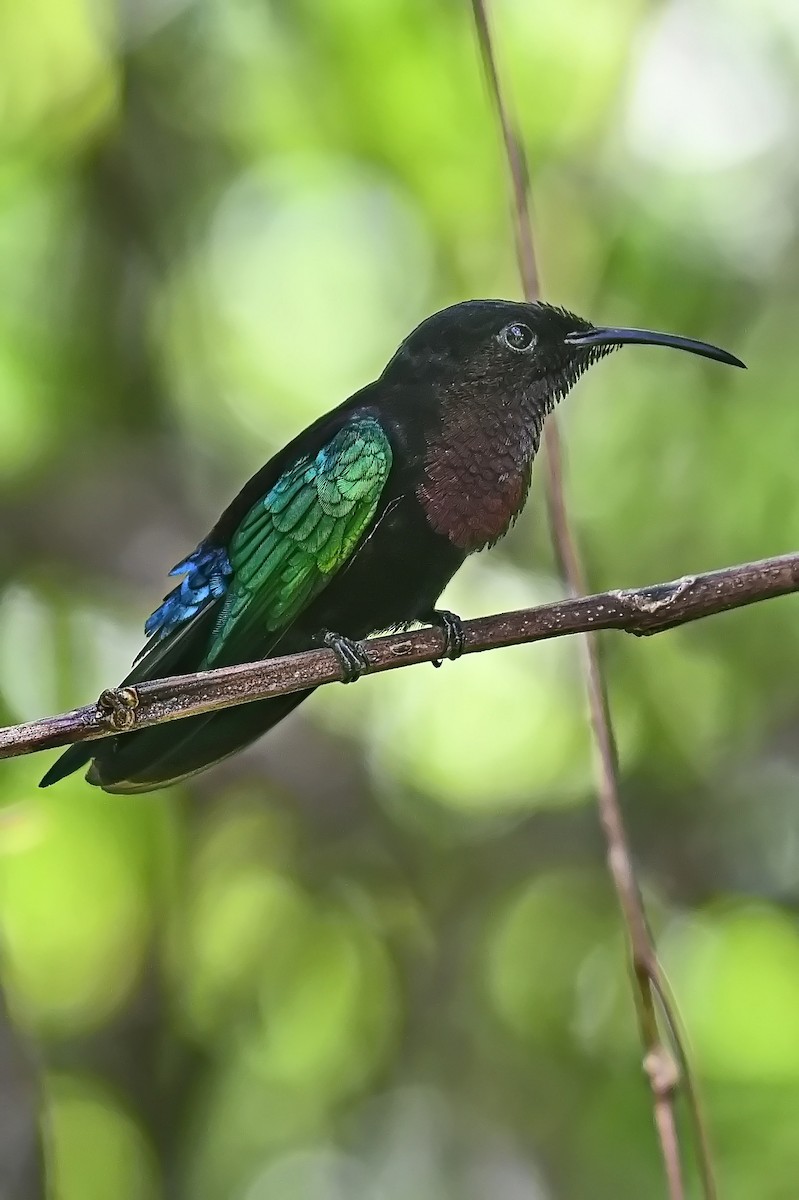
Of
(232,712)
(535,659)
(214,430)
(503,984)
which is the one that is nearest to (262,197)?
(214,430)

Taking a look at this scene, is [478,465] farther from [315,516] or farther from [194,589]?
[194,589]

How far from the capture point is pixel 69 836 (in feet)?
14.8

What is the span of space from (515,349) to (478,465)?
0.21 metres

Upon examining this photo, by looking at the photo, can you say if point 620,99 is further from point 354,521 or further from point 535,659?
point 354,521

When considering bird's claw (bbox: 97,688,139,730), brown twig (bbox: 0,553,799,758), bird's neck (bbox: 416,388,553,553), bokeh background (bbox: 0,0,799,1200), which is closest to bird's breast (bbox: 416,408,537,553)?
bird's neck (bbox: 416,388,553,553)

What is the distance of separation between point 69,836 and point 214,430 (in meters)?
1.55

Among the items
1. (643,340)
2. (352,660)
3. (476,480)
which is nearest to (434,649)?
(352,660)

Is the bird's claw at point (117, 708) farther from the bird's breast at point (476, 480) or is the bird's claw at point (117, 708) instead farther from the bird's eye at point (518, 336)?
the bird's eye at point (518, 336)

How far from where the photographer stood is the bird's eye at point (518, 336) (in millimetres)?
2059

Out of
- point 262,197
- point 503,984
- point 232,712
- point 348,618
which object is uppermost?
point 262,197

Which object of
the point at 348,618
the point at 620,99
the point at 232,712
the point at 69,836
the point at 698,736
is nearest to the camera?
the point at 232,712

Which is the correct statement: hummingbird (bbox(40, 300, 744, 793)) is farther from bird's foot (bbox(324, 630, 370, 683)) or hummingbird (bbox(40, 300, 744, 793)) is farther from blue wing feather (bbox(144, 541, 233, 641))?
bird's foot (bbox(324, 630, 370, 683))

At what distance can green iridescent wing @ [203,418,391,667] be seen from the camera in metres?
2.01

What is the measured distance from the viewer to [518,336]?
2.06 metres
